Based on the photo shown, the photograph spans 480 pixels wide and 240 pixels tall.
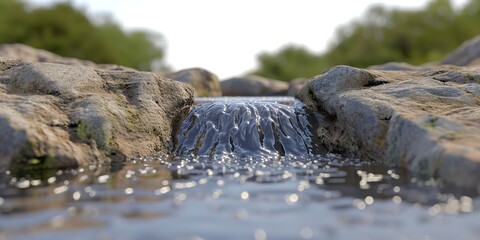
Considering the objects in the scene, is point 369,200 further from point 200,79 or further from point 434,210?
point 200,79

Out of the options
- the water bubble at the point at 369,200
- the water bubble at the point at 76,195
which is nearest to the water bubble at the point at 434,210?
the water bubble at the point at 369,200

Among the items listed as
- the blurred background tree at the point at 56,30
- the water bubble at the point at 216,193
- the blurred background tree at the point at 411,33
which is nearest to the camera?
the water bubble at the point at 216,193

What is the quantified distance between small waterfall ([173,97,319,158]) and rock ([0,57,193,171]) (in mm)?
488

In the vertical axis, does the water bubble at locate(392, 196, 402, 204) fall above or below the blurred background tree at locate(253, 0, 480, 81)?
below

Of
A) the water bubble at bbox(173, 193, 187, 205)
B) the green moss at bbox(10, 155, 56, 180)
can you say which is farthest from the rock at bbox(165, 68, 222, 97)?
the water bubble at bbox(173, 193, 187, 205)

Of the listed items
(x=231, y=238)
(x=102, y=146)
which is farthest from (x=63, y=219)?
(x=102, y=146)

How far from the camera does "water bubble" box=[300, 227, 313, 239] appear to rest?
477 centimetres

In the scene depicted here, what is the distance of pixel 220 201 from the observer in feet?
20.2

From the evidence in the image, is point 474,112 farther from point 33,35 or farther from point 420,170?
point 33,35

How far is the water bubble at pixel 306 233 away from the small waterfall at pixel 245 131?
17.0 feet

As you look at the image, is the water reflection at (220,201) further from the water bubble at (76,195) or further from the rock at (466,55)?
the rock at (466,55)

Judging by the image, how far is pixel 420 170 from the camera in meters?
7.99

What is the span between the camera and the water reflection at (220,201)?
5.05 m

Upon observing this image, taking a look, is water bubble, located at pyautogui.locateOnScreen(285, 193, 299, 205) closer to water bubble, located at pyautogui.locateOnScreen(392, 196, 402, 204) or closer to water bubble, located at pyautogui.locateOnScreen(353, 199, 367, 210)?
water bubble, located at pyautogui.locateOnScreen(353, 199, 367, 210)
